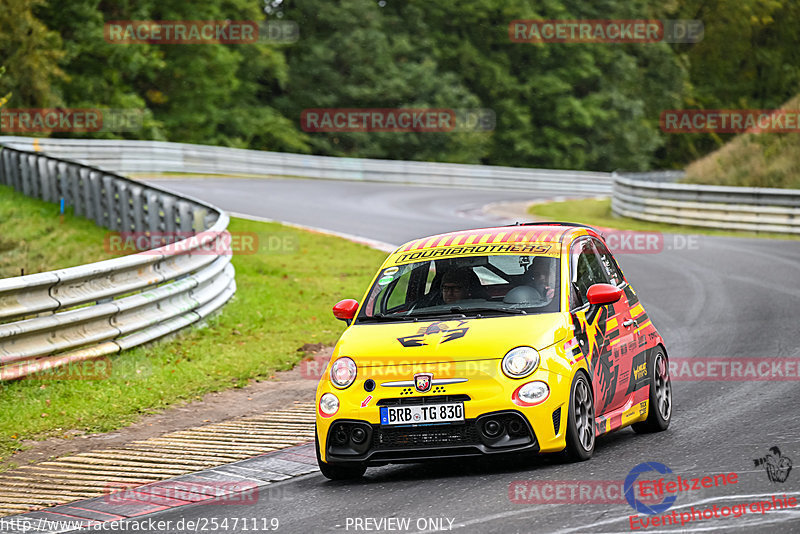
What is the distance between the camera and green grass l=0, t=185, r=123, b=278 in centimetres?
1745

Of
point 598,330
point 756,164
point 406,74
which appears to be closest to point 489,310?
point 598,330

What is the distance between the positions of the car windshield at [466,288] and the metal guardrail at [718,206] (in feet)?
60.2

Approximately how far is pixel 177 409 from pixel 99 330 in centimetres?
142

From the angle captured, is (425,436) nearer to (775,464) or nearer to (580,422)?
(580,422)

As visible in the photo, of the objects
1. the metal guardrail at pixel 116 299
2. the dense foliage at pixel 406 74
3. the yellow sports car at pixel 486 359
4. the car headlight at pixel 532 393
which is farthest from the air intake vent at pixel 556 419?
the dense foliage at pixel 406 74

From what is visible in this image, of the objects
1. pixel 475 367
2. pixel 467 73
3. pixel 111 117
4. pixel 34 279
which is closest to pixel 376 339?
pixel 475 367

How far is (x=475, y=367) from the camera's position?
7289mm

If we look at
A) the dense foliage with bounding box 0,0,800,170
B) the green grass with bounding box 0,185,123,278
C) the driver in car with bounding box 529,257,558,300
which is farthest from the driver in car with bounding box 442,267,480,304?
the dense foliage with bounding box 0,0,800,170

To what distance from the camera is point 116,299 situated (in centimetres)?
1163

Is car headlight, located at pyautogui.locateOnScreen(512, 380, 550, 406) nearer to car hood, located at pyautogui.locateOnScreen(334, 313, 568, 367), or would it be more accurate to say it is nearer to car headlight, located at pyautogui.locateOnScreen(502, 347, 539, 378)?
car headlight, located at pyautogui.locateOnScreen(502, 347, 539, 378)

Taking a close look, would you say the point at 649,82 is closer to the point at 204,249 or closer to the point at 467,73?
the point at 467,73

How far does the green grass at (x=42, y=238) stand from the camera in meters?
17.5

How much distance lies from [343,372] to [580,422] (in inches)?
61.0

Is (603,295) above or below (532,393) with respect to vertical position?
above
